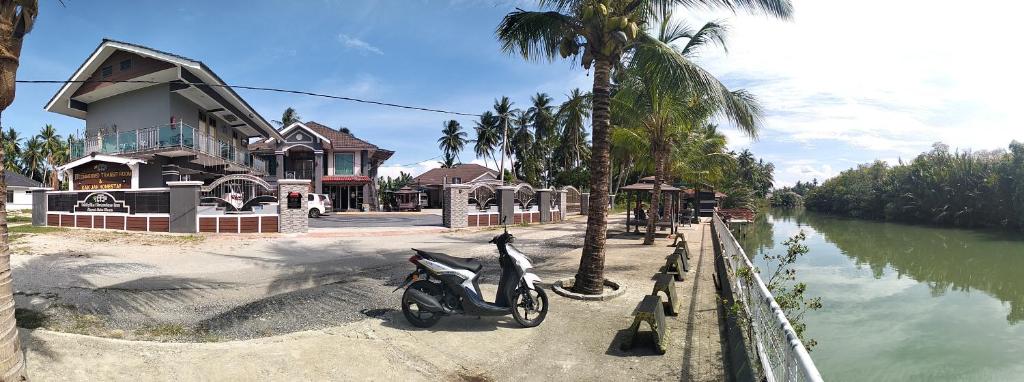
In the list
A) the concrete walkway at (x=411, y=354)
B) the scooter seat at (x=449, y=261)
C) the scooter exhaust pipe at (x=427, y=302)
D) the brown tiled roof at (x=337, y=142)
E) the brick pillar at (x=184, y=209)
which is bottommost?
the concrete walkway at (x=411, y=354)

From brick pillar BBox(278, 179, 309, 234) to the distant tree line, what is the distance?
40.5 m

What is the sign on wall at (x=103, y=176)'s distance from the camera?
18453 mm

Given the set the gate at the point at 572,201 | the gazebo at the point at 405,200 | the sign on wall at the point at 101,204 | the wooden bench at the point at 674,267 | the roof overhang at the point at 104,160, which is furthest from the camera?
the gazebo at the point at 405,200

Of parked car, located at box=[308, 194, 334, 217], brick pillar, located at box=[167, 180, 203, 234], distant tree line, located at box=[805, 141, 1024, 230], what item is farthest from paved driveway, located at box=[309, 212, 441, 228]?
distant tree line, located at box=[805, 141, 1024, 230]

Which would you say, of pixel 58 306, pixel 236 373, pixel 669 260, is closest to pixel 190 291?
pixel 58 306

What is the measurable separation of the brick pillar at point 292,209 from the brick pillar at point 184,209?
2.35 m

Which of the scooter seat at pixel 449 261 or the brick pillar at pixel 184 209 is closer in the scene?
the scooter seat at pixel 449 261

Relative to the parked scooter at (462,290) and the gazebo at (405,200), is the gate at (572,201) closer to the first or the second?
the gazebo at (405,200)

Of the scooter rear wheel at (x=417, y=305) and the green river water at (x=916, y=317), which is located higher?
the scooter rear wheel at (x=417, y=305)

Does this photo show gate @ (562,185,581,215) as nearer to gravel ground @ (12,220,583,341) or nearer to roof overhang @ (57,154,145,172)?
gravel ground @ (12,220,583,341)

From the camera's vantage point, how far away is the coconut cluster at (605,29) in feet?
21.7

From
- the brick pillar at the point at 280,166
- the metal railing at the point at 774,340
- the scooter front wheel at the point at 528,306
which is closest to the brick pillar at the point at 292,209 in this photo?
the scooter front wheel at the point at 528,306

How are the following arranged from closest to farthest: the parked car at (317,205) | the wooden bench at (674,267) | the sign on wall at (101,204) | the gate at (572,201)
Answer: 1. the wooden bench at (674,267)
2. the sign on wall at (101,204)
3. the parked car at (317,205)
4. the gate at (572,201)

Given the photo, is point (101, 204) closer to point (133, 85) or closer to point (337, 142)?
point (133, 85)
